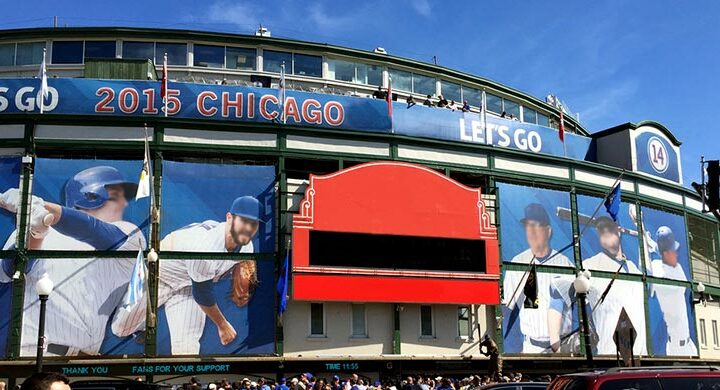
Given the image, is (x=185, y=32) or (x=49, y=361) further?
(x=185, y=32)

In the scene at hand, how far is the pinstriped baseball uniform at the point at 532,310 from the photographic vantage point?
37.9 meters

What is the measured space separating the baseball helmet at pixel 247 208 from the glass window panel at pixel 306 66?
48.0 feet

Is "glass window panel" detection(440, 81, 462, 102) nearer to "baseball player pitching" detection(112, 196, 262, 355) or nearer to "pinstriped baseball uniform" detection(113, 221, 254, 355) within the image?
"baseball player pitching" detection(112, 196, 262, 355)

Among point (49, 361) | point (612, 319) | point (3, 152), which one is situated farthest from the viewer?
point (612, 319)

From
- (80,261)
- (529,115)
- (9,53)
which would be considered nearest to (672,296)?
(529,115)

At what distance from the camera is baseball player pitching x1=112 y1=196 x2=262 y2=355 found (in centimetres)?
3220

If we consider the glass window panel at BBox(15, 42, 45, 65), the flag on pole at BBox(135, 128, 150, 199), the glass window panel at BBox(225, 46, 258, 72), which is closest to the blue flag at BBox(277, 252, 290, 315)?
the flag on pole at BBox(135, 128, 150, 199)

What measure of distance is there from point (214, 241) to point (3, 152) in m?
9.08

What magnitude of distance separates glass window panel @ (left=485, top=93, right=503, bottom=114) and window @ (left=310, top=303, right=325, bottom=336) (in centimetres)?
2325

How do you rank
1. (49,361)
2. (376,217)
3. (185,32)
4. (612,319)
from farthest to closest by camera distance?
1. (185,32)
2. (612,319)
3. (376,217)
4. (49,361)

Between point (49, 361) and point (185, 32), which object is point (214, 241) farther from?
point (185, 32)

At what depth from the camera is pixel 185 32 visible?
45.3 meters

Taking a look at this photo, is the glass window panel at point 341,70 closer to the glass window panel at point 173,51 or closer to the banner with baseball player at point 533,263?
the glass window panel at point 173,51

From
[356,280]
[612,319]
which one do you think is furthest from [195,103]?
[612,319]
